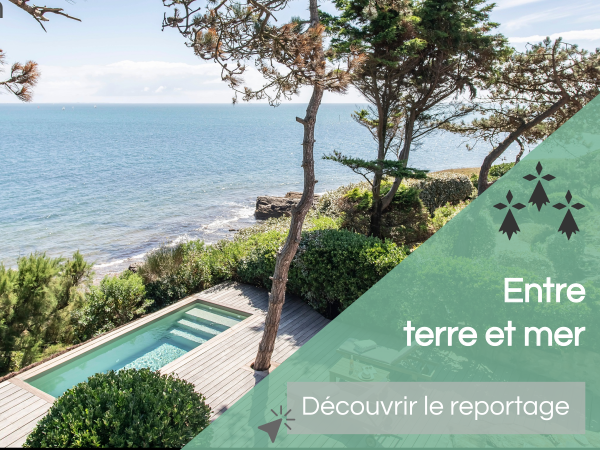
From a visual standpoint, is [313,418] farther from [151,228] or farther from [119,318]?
[151,228]

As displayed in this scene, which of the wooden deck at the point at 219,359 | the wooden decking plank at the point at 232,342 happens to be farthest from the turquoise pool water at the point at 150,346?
the wooden decking plank at the point at 232,342

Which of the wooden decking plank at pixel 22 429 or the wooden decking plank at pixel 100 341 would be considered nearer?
the wooden decking plank at pixel 22 429

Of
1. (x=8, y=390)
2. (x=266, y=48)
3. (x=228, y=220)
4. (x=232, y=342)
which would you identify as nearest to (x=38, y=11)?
(x=266, y=48)

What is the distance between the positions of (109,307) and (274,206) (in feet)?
54.6

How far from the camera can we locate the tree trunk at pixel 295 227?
20.3 feet

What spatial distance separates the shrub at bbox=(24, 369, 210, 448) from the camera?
173 inches

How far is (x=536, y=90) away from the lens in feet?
48.4

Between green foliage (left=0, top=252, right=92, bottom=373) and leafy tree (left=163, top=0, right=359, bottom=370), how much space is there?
5.72 m

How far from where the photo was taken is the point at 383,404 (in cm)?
595

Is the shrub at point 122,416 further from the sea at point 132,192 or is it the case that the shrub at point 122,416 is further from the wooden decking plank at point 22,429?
the sea at point 132,192

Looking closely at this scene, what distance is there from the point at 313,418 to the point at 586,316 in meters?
4.47

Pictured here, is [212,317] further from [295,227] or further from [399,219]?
[399,219]

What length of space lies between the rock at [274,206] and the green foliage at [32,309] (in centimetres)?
1638

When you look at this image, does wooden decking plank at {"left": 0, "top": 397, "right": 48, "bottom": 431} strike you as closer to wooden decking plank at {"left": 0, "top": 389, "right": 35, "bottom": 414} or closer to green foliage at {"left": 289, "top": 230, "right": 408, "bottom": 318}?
wooden decking plank at {"left": 0, "top": 389, "right": 35, "bottom": 414}
